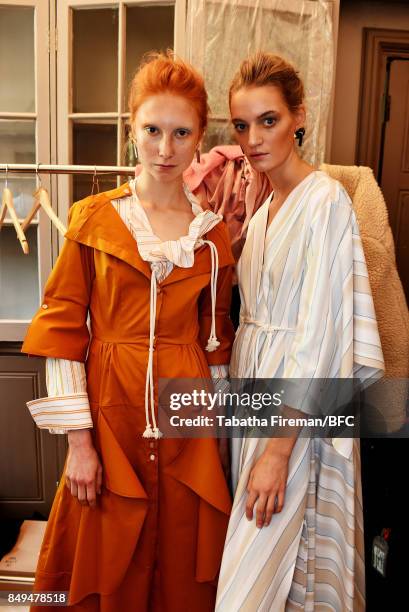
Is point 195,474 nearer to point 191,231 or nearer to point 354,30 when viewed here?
point 191,231

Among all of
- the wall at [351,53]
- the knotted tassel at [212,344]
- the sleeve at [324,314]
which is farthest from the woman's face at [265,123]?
the wall at [351,53]

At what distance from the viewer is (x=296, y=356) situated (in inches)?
37.7

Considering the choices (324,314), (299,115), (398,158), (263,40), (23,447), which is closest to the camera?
(324,314)

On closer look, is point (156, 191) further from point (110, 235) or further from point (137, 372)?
point (137, 372)

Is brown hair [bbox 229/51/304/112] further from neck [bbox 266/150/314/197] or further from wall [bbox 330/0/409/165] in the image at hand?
wall [bbox 330/0/409/165]

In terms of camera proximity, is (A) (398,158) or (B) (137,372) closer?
(B) (137,372)

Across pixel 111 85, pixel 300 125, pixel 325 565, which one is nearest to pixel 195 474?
pixel 325 565

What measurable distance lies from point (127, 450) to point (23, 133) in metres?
1.35

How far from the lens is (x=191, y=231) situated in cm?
104

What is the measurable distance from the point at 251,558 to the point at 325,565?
0.17 metres

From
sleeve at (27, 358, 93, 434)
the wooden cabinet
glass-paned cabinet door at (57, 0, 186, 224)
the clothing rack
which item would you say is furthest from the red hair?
the wooden cabinet

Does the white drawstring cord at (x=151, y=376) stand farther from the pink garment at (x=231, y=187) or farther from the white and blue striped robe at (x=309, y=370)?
the pink garment at (x=231, y=187)

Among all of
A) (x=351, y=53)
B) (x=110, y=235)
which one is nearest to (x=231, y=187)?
(x=110, y=235)

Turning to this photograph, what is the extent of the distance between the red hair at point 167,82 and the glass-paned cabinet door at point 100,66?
77cm
